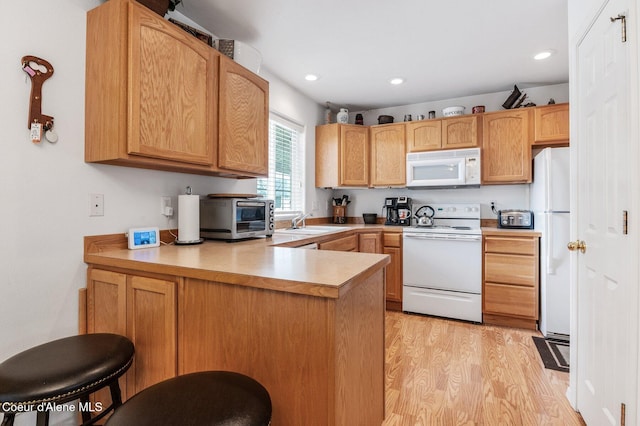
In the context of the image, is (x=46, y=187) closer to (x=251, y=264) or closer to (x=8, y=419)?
(x=8, y=419)

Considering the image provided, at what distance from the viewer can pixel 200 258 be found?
1.45 m

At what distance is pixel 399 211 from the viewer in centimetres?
386

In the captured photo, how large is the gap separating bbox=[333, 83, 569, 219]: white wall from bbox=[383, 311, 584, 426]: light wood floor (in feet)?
4.79

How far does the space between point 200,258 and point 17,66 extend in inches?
45.1

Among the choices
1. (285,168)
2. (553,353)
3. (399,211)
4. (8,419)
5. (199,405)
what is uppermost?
(285,168)

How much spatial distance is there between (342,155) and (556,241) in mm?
2322

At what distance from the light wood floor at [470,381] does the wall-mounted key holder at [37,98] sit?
219 cm

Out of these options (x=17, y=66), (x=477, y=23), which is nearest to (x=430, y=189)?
(x=477, y=23)

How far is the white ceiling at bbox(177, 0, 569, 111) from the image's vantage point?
6.76ft

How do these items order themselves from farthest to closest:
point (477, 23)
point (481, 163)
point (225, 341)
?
point (481, 163) → point (477, 23) → point (225, 341)

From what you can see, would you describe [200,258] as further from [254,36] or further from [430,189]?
[430,189]

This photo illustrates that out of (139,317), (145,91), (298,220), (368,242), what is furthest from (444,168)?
(139,317)

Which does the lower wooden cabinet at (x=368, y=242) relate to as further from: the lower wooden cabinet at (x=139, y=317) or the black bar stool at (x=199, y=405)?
the black bar stool at (x=199, y=405)

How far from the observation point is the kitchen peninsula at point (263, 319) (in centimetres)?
100
